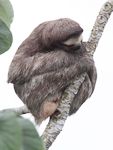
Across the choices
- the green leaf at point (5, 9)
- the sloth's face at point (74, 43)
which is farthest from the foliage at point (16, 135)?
the sloth's face at point (74, 43)

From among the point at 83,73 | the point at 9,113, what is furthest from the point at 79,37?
the point at 9,113

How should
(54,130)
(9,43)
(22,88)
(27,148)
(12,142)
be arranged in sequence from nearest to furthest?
(12,142), (27,148), (9,43), (54,130), (22,88)

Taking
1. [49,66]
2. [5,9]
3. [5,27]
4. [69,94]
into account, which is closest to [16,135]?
[5,27]

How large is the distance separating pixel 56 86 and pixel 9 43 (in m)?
1.70

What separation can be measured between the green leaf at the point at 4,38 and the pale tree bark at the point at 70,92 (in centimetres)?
137

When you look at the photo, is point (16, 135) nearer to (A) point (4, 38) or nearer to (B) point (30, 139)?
(B) point (30, 139)

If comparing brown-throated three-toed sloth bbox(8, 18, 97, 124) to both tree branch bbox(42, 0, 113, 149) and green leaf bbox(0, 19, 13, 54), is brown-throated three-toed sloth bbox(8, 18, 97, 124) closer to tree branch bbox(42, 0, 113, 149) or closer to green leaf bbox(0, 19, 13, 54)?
tree branch bbox(42, 0, 113, 149)

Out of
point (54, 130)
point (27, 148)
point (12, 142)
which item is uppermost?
point (12, 142)

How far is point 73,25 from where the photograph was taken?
4.12 metres

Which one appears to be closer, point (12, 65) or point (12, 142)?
point (12, 142)

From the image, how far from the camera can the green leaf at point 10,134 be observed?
1267mm

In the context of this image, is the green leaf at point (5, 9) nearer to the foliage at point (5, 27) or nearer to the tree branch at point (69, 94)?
the foliage at point (5, 27)

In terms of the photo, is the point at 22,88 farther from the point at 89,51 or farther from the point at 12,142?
the point at 12,142

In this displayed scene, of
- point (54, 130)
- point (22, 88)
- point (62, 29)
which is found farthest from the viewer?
point (22, 88)
